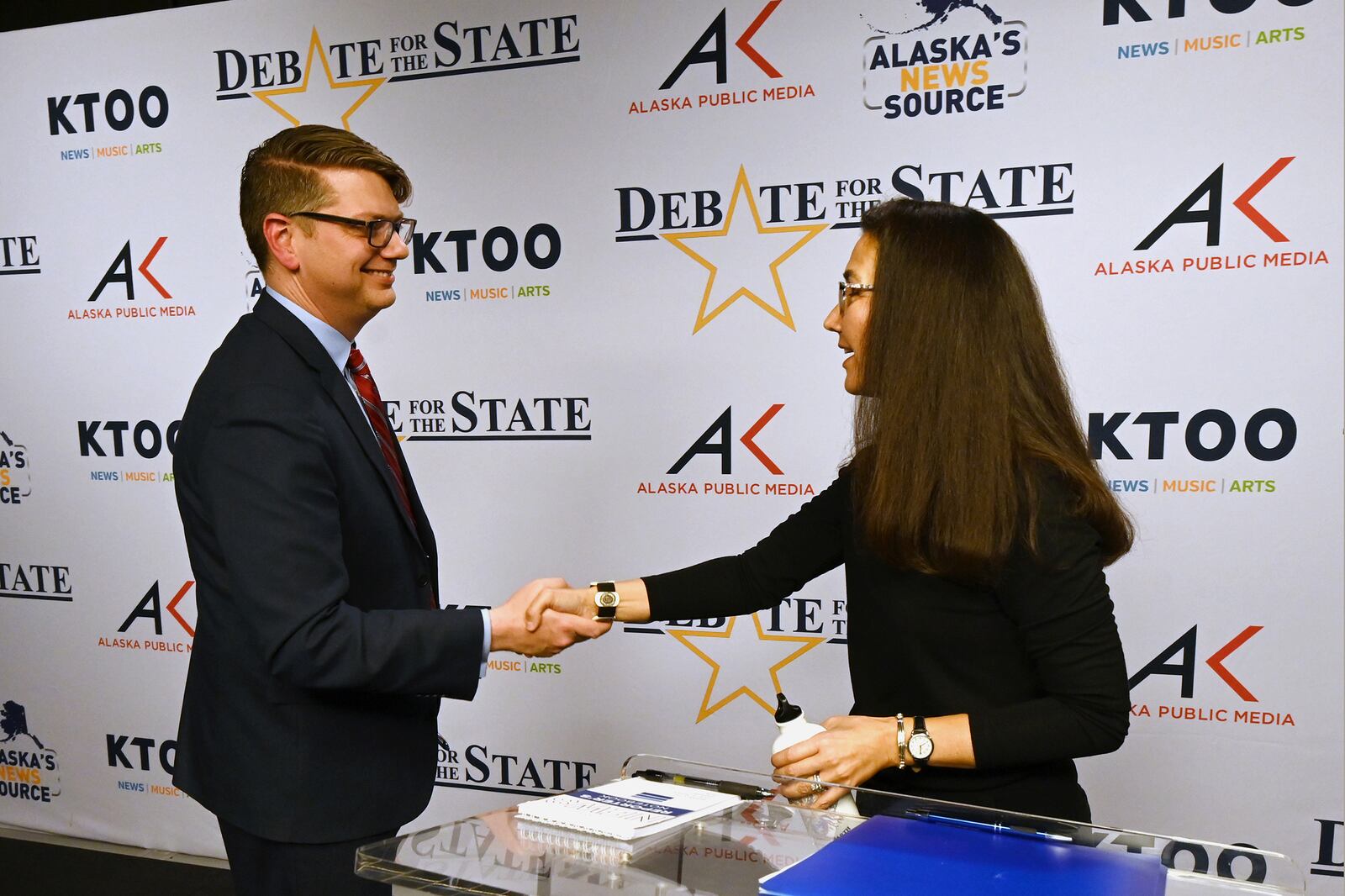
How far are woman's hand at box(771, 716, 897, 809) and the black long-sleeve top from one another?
0.42ft

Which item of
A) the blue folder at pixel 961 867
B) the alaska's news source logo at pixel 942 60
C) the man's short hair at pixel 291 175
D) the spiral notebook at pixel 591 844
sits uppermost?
the alaska's news source logo at pixel 942 60

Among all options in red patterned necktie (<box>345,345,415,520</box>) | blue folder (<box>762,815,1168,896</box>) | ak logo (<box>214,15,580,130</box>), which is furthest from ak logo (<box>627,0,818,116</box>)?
blue folder (<box>762,815,1168,896</box>)

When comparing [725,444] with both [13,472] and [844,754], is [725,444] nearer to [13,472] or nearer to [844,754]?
[844,754]

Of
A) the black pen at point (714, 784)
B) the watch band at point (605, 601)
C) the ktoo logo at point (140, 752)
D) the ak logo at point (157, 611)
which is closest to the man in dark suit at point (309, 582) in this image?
the watch band at point (605, 601)

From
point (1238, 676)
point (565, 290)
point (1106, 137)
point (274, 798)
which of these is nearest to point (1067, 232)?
point (1106, 137)

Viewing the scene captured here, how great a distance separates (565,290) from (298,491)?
1712 mm

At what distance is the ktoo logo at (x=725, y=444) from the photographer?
9.97 feet

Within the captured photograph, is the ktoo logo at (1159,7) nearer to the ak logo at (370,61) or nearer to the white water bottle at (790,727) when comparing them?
the ak logo at (370,61)

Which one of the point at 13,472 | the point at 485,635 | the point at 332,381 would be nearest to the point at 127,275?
the point at 13,472

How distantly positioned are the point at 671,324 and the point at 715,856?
83.6 inches

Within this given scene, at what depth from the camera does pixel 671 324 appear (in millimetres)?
3100

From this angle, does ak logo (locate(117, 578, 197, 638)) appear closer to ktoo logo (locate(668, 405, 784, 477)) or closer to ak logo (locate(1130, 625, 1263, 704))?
ktoo logo (locate(668, 405, 784, 477))

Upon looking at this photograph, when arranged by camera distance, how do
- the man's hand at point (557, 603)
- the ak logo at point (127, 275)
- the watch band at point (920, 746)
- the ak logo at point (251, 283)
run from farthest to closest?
the ak logo at point (127, 275)
the ak logo at point (251, 283)
the man's hand at point (557, 603)
the watch band at point (920, 746)

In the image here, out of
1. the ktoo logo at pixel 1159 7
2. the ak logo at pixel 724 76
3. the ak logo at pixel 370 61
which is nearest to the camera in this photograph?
the ktoo logo at pixel 1159 7
